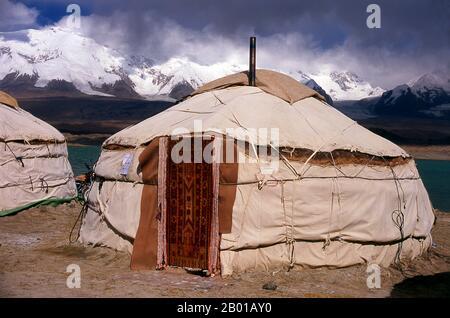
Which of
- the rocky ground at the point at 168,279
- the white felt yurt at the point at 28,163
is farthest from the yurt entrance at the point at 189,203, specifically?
the white felt yurt at the point at 28,163

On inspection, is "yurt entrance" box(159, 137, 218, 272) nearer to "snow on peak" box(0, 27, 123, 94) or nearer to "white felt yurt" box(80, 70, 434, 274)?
"white felt yurt" box(80, 70, 434, 274)

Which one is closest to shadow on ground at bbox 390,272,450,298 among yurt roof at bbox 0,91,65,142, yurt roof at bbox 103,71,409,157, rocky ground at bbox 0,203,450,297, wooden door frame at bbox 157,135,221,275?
rocky ground at bbox 0,203,450,297

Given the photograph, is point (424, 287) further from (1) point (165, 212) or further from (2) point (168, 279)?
(1) point (165, 212)

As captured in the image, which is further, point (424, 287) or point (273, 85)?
point (273, 85)

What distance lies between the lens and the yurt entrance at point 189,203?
20.2 ft

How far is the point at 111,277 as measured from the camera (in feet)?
19.1

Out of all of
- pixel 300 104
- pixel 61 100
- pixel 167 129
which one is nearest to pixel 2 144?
pixel 167 129

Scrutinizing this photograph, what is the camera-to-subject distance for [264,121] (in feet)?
21.7

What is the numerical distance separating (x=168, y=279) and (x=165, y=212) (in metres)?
0.84

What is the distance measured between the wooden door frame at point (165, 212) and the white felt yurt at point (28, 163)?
465 cm

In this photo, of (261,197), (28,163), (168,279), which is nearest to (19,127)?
(28,163)

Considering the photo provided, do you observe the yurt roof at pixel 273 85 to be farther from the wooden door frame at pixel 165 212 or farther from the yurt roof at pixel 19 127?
the yurt roof at pixel 19 127
